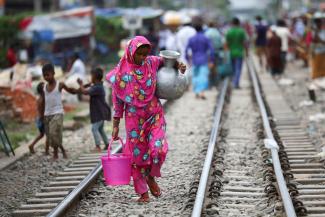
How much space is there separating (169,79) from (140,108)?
1.34 ft

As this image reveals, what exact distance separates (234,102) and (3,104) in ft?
19.1

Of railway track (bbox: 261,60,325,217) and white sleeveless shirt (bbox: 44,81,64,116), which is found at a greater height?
white sleeveless shirt (bbox: 44,81,64,116)

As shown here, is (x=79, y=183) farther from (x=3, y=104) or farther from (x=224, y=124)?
(x=3, y=104)

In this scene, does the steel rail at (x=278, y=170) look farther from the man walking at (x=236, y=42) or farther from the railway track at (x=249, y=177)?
the man walking at (x=236, y=42)

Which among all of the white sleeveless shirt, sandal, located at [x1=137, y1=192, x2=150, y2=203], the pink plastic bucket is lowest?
sandal, located at [x1=137, y1=192, x2=150, y2=203]

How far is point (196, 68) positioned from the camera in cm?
1838

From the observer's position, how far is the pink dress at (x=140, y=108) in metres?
7.46

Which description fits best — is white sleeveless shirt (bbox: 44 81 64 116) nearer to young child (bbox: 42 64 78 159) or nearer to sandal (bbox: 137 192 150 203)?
young child (bbox: 42 64 78 159)

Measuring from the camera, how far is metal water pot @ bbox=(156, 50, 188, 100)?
7.49 meters

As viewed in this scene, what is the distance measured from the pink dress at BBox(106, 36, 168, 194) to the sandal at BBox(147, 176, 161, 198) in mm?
232

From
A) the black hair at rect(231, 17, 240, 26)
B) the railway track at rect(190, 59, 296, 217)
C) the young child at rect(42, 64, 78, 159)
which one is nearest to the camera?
the railway track at rect(190, 59, 296, 217)

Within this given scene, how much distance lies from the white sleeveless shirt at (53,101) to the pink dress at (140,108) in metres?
3.16

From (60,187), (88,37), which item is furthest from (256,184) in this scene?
(88,37)

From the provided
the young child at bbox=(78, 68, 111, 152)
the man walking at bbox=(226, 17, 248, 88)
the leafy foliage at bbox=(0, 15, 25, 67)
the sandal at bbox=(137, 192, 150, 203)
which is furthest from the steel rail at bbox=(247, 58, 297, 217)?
the leafy foliage at bbox=(0, 15, 25, 67)
